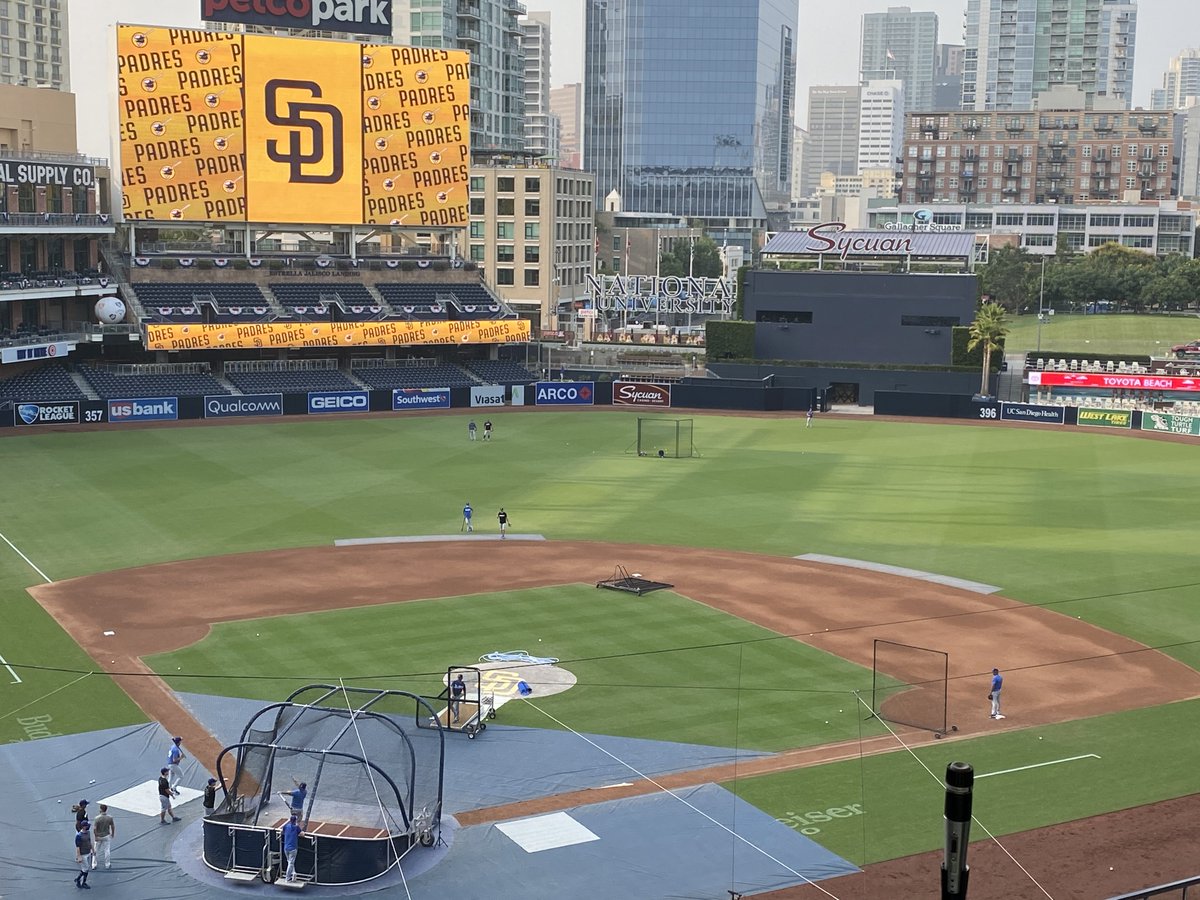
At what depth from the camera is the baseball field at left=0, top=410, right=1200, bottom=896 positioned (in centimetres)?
3316

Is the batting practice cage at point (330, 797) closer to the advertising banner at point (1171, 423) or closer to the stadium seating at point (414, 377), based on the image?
the stadium seating at point (414, 377)

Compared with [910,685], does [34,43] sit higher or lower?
higher

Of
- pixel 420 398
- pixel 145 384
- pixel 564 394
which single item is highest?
pixel 145 384

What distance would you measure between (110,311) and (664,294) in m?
47.8

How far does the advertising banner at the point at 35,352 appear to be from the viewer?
83.8 m

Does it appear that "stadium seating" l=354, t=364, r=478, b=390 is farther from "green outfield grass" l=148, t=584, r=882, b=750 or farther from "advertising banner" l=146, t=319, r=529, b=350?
"green outfield grass" l=148, t=584, r=882, b=750

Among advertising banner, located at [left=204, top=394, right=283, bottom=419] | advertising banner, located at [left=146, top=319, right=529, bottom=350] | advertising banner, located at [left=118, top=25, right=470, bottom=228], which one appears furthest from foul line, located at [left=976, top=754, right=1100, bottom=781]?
advertising banner, located at [left=118, top=25, right=470, bottom=228]

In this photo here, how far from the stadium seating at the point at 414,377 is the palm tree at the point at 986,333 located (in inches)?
1515

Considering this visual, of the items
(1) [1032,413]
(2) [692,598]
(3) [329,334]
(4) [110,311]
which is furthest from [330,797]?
(1) [1032,413]

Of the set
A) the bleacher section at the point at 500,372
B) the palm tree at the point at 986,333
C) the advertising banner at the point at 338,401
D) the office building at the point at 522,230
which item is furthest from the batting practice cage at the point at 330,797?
the office building at the point at 522,230

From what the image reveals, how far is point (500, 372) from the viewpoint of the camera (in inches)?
4195

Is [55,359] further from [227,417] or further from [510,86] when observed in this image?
[510,86]

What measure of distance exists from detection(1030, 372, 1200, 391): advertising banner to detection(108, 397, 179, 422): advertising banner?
2475 inches

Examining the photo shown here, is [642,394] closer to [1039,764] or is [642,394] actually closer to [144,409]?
[144,409]
